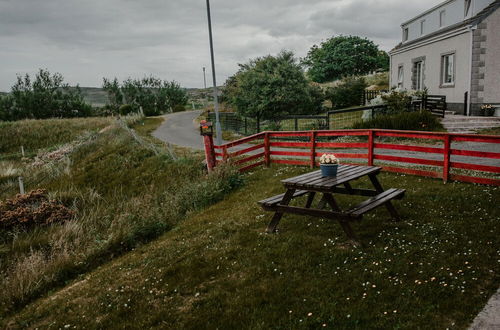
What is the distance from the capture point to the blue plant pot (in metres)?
6.81

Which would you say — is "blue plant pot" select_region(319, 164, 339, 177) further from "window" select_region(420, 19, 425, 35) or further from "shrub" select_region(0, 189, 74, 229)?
"window" select_region(420, 19, 425, 35)

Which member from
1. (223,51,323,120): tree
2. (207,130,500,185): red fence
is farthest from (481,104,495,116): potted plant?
(223,51,323,120): tree

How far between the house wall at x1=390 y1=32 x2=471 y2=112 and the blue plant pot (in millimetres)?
16650

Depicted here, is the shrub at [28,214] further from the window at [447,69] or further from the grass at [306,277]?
the window at [447,69]

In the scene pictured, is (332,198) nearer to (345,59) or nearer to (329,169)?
(329,169)

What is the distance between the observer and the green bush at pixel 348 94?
3228cm

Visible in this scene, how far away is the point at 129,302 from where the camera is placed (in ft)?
18.6

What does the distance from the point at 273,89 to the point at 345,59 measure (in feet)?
132

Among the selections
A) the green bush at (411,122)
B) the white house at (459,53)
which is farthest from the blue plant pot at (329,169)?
the white house at (459,53)

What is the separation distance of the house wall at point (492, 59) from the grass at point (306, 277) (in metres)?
13.5

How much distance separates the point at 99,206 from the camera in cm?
1423

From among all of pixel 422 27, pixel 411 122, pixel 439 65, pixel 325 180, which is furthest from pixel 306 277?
pixel 422 27

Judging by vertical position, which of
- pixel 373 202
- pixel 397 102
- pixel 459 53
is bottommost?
pixel 373 202

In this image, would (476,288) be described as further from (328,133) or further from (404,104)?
(404,104)
